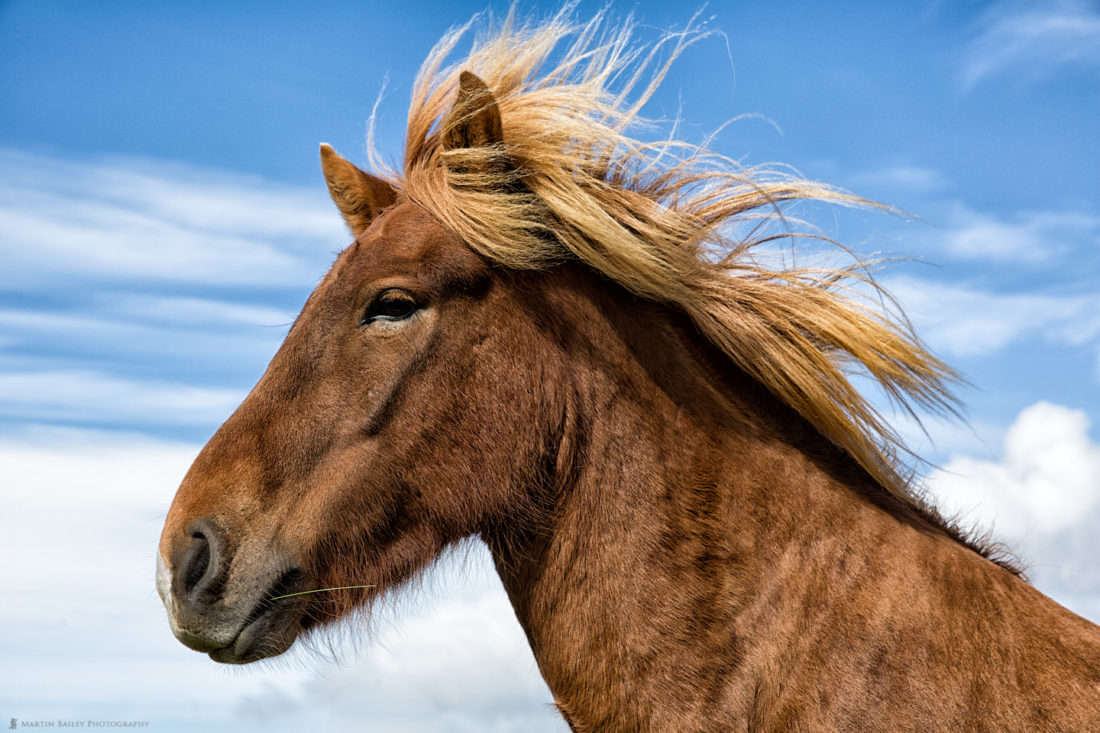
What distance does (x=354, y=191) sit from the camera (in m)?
4.07

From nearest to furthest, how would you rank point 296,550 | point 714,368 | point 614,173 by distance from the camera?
point 296,550, point 714,368, point 614,173

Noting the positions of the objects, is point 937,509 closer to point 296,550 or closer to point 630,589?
point 630,589

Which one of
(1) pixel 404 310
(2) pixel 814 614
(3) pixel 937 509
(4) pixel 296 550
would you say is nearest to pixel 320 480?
(4) pixel 296 550

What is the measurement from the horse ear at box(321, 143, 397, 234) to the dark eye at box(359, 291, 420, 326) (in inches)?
30.5

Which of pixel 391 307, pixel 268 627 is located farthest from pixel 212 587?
pixel 391 307

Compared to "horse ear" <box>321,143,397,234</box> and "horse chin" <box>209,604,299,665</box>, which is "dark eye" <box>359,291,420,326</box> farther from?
"horse chin" <box>209,604,299,665</box>

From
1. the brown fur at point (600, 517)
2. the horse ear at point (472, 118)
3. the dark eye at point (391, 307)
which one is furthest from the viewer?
the horse ear at point (472, 118)

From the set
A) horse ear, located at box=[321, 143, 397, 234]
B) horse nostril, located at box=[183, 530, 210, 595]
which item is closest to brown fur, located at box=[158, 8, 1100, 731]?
A: horse nostril, located at box=[183, 530, 210, 595]

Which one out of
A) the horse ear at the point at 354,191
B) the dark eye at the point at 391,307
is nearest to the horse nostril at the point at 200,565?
the dark eye at the point at 391,307

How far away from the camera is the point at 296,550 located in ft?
10.2

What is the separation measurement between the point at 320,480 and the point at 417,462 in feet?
1.09

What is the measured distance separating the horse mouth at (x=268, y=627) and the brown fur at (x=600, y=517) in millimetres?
11

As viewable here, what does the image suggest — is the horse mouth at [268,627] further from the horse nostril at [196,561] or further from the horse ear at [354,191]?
the horse ear at [354,191]

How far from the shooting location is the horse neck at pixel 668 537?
2957mm
